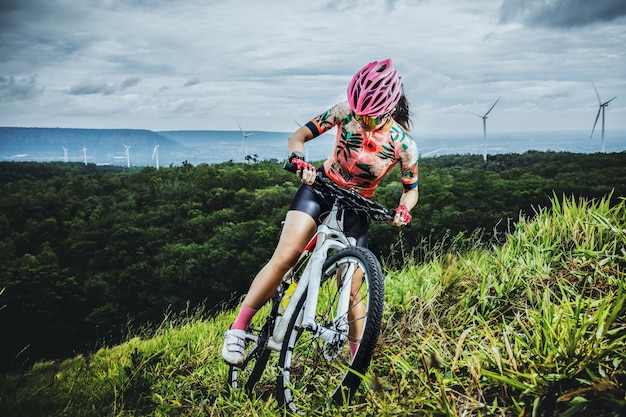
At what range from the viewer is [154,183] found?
249 feet

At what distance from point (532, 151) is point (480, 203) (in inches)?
1464

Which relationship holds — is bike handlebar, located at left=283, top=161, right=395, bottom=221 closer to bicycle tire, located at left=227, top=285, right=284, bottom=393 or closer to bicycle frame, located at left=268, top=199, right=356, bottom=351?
bicycle frame, located at left=268, top=199, right=356, bottom=351

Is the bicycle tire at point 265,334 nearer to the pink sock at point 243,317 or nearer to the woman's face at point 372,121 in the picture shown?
the pink sock at point 243,317

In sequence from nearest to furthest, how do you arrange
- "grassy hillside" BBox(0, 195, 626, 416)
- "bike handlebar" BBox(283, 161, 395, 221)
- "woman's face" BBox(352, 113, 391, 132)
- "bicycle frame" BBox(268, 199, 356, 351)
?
"grassy hillside" BBox(0, 195, 626, 416) → "bicycle frame" BBox(268, 199, 356, 351) → "bike handlebar" BBox(283, 161, 395, 221) → "woman's face" BBox(352, 113, 391, 132)

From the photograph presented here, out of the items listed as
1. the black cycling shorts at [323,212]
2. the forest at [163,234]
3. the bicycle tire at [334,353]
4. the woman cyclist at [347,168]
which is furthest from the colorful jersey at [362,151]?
the forest at [163,234]

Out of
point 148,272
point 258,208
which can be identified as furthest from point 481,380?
point 258,208

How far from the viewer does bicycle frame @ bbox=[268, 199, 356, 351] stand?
354cm

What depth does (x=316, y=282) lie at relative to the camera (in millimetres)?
3637

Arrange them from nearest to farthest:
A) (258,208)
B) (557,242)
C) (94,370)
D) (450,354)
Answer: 1. (450,354)
2. (557,242)
3. (94,370)
4. (258,208)

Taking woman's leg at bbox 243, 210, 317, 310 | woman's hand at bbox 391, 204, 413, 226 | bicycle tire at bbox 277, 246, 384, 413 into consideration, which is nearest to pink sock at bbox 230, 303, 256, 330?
woman's leg at bbox 243, 210, 317, 310

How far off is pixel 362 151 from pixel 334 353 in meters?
1.54

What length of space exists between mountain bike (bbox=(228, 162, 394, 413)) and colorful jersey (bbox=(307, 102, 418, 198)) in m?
0.32

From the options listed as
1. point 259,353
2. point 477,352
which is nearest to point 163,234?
point 259,353

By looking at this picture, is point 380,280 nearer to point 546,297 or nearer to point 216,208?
point 546,297
